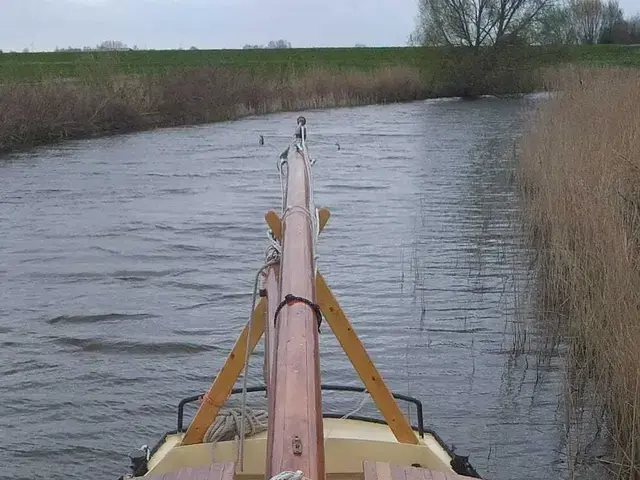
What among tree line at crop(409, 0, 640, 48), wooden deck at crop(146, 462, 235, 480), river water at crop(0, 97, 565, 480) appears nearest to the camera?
wooden deck at crop(146, 462, 235, 480)

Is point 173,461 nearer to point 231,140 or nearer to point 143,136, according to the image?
point 231,140

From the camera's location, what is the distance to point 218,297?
9.97 meters

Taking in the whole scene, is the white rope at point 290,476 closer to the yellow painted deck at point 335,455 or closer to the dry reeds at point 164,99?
the yellow painted deck at point 335,455

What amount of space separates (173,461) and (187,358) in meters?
4.04

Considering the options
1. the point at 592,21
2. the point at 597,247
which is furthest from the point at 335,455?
the point at 592,21

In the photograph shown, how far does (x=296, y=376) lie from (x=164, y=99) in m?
28.0

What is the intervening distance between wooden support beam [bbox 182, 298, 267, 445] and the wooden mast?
0.63 meters

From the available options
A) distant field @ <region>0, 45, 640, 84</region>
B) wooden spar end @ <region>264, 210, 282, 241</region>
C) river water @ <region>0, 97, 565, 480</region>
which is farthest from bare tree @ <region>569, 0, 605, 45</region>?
wooden spar end @ <region>264, 210, 282, 241</region>

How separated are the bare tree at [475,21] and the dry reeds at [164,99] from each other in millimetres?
5913

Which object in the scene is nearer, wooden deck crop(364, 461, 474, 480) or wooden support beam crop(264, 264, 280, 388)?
wooden deck crop(364, 461, 474, 480)

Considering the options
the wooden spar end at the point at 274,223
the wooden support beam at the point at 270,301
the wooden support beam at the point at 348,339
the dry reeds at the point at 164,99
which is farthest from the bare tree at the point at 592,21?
the wooden support beam at the point at 270,301

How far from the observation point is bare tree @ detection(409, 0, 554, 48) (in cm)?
4325

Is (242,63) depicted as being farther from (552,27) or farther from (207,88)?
(207,88)

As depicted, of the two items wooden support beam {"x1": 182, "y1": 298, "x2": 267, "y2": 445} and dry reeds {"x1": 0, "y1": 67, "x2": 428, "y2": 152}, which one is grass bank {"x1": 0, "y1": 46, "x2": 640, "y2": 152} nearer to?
dry reeds {"x1": 0, "y1": 67, "x2": 428, "y2": 152}
